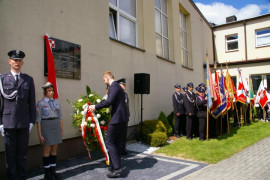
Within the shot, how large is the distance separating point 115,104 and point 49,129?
130cm

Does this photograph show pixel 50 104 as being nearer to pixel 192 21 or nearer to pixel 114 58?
pixel 114 58

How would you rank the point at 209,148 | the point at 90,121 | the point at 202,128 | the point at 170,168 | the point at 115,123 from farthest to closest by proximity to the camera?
the point at 202,128 < the point at 209,148 < the point at 170,168 < the point at 90,121 < the point at 115,123

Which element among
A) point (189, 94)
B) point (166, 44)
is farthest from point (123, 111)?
point (166, 44)

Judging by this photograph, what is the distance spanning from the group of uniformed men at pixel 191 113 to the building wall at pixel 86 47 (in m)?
1.17

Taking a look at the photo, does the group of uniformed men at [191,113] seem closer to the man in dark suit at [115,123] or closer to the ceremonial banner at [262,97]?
the man in dark suit at [115,123]

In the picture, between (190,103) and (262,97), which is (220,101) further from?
(262,97)

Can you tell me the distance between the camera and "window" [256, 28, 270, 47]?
17.0 m

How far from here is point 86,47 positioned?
622 cm

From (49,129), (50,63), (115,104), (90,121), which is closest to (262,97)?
(115,104)

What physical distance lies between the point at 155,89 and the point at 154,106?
0.72 meters

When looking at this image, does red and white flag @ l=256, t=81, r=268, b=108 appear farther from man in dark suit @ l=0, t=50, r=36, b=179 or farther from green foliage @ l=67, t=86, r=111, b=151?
man in dark suit @ l=0, t=50, r=36, b=179

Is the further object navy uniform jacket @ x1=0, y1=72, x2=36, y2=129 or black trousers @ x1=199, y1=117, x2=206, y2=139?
black trousers @ x1=199, y1=117, x2=206, y2=139

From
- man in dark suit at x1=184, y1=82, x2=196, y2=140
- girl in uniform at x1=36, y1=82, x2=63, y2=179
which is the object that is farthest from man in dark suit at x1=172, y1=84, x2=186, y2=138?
girl in uniform at x1=36, y1=82, x2=63, y2=179

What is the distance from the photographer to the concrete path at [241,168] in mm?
4312
